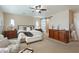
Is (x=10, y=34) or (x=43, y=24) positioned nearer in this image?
(x=10, y=34)

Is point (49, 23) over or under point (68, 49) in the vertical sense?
over

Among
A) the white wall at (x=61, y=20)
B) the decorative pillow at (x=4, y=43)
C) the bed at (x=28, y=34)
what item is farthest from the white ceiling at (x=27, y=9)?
the decorative pillow at (x=4, y=43)

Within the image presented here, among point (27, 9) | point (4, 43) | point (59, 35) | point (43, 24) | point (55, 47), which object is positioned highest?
point (27, 9)

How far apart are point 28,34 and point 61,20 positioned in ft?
2.42

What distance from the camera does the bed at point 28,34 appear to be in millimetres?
1712

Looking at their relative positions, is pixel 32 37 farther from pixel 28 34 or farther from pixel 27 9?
pixel 27 9

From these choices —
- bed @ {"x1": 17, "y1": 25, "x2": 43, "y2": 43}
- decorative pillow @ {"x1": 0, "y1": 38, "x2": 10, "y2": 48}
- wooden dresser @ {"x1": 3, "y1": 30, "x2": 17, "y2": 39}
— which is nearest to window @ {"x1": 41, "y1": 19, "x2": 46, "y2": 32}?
bed @ {"x1": 17, "y1": 25, "x2": 43, "y2": 43}

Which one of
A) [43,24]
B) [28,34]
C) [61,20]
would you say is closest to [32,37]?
[28,34]

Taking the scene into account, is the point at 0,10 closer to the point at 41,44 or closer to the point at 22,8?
the point at 22,8

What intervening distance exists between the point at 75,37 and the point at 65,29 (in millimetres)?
259

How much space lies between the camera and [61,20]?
1.71 m
